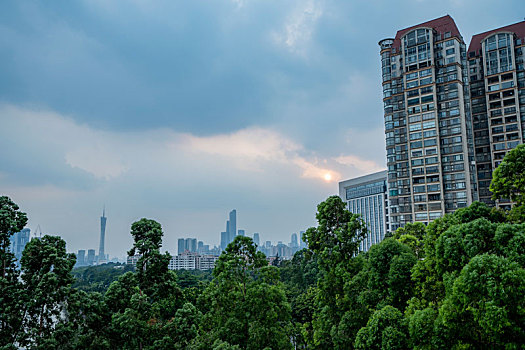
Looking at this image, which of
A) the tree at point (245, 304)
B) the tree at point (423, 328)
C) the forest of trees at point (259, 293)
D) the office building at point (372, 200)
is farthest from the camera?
the office building at point (372, 200)

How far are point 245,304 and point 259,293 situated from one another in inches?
21.0

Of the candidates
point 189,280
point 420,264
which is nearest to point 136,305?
point 420,264

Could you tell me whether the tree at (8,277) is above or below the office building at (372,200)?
below

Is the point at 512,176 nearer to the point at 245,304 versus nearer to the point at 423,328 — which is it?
the point at 423,328

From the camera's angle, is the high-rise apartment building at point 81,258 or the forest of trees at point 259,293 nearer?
the forest of trees at point 259,293

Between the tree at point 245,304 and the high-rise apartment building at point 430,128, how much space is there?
25.4 metres

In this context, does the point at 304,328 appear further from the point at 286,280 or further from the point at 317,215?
the point at 286,280

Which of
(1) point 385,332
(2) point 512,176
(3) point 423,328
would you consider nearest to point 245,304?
(1) point 385,332

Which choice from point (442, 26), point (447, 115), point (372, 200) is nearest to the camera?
point (447, 115)

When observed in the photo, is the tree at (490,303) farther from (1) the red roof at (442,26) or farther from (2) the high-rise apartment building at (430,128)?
(1) the red roof at (442,26)

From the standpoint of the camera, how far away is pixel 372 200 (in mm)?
68938

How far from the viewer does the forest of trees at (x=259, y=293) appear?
904 centimetres

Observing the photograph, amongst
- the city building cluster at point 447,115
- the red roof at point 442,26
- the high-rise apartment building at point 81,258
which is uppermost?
the red roof at point 442,26

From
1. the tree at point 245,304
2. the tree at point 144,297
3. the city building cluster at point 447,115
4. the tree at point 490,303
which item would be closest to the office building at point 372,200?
the city building cluster at point 447,115
